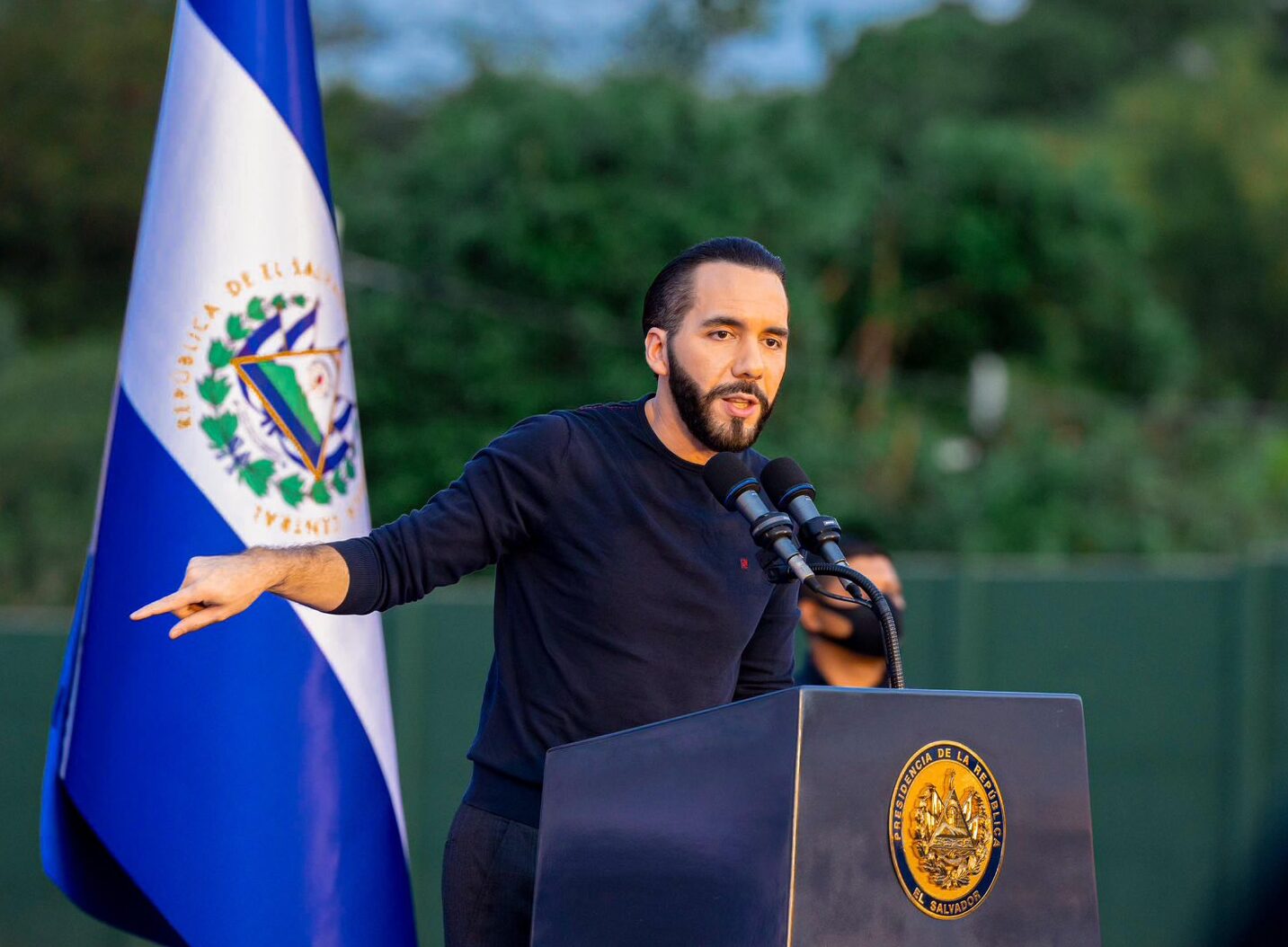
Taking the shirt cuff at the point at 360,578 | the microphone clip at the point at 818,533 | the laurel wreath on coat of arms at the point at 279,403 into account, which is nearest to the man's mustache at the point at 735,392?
the microphone clip at the point at 818,533

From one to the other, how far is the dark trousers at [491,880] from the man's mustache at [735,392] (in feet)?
2.34

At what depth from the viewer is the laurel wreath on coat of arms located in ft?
11.0

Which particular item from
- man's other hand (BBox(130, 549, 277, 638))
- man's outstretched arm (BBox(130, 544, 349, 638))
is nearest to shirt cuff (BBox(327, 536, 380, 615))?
man's outstretched arm (BBox(130, 544, 349, 638))

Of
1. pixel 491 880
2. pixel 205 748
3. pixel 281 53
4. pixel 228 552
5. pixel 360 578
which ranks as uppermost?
pixel 281 53

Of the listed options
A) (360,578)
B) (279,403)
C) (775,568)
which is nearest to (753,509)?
(775,568)

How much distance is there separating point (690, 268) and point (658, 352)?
0.14 m

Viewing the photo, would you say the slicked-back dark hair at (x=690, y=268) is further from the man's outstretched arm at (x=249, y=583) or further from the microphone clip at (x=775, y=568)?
the man's outstretched arm at (x=249, y=583)

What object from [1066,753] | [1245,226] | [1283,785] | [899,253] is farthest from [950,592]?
[1245,226]

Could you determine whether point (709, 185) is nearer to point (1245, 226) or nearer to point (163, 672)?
point (163, 672)

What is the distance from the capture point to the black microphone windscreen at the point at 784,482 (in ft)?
8.16

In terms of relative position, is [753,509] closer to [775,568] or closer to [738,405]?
[775,568]

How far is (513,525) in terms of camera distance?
8.64 feet

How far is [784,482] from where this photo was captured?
2.51 m

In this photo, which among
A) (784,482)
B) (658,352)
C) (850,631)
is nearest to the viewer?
(784,482)
